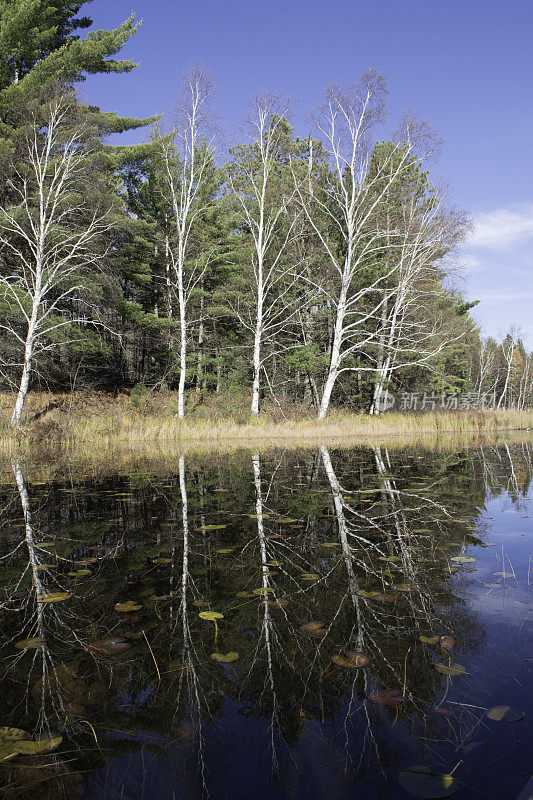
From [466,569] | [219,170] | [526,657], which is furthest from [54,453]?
[219,170]

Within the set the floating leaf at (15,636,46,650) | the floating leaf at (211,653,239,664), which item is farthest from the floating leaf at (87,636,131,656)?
the floating leaf at (211,653,239,664)

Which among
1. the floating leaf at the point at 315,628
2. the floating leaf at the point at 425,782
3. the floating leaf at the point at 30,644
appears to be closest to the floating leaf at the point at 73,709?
the floating leaf at the point at 30,644

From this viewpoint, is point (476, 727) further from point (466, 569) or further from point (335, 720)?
point (466, 569)

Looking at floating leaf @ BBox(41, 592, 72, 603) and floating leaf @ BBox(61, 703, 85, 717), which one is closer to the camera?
floating leaf @ BBox(61, 703, 85, 717)

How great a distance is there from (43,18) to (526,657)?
22.4 m

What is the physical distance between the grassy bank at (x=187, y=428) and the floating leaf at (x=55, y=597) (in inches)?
327

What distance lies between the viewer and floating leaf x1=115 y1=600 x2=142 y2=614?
97.1 inches

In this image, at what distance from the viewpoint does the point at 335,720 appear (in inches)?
62.0

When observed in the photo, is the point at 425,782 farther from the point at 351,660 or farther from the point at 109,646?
the point at 109,646

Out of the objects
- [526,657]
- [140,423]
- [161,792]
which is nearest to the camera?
[161,792]

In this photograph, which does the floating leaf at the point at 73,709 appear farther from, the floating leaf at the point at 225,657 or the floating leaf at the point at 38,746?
the floating leaf at the point at 225,657

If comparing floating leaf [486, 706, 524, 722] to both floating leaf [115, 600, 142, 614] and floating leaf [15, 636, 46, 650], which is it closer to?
floating leaf [115, 600, 142, 614]

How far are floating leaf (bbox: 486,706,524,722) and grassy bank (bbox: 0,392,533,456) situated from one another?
32.3ft

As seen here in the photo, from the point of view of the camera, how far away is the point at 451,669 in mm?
1889
